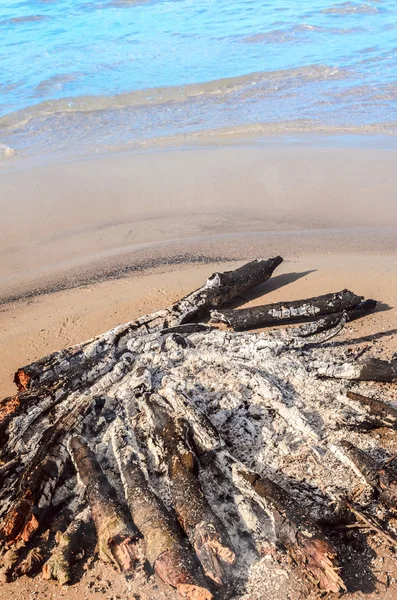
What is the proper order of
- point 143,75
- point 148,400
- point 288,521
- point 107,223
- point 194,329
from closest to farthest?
point 288,521 < point 148,400 < point 194,329 < point 107,223 < point 143,75

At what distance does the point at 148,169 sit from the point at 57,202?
240 cm

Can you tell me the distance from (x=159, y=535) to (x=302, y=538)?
1.02 meters

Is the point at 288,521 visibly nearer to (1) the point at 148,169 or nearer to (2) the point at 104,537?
(2) the point at 104,537

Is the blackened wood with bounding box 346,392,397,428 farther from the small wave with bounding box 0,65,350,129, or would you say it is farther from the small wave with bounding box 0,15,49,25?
the small wave with bounding box 0,15,49,25

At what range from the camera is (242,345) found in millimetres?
5863

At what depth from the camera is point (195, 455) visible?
14.6 feet

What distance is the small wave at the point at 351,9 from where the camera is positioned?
25.5 m

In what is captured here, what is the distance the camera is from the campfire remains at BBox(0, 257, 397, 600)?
385 cm

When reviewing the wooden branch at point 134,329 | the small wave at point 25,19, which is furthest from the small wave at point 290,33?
the wooden branch at point 134,329

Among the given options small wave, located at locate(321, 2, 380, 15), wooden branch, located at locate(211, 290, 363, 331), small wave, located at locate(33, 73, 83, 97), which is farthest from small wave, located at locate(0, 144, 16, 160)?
small wave, located at locate(321, 2, 380, 15)

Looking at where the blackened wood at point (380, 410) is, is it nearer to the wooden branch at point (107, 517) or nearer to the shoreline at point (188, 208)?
the wooden branch at point (107, 517)

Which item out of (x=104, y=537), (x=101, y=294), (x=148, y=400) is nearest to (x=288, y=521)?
(x=104, y=537)

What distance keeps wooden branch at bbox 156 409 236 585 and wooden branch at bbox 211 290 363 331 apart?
2070 mm

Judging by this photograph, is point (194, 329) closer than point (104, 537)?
No
